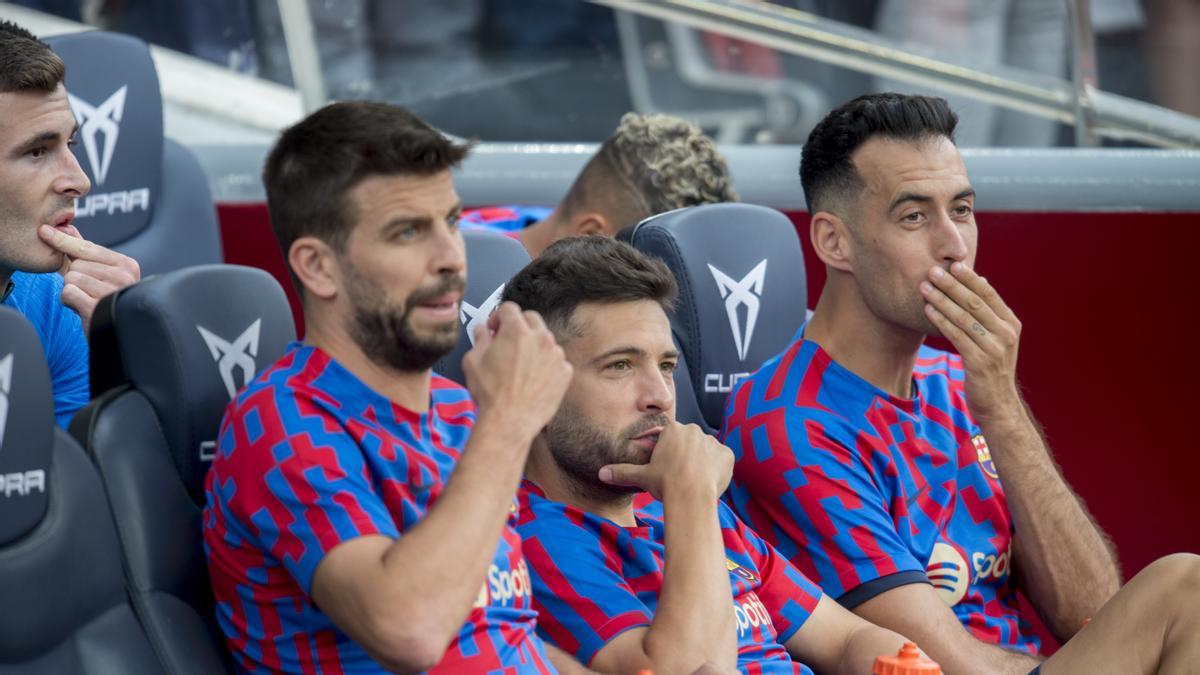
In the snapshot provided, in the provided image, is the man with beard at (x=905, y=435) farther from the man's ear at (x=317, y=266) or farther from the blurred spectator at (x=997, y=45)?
the blurred spectator at (x=997, y=45)

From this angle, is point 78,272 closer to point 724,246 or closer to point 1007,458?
point 724,246

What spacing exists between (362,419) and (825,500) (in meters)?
0.78

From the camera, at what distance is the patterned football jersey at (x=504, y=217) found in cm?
339

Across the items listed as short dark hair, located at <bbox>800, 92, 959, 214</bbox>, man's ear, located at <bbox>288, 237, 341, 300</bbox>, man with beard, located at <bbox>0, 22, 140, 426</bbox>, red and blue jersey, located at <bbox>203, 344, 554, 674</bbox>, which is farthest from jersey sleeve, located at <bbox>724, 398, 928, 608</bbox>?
man with beard, located at <bbox>0, 22, 140, 426</bbox>

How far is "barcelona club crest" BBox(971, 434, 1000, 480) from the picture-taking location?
249 centimetres

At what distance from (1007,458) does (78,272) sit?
1302 mm

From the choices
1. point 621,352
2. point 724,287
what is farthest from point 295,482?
point 724,287

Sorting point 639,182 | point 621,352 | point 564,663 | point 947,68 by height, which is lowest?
point 564,663

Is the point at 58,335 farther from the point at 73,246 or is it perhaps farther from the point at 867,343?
the point at 867,343

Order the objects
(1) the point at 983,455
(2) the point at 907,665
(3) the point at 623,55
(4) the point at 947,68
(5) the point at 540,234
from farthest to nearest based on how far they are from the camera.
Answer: (3) the point at 623,55 → (4) the point at 947,68 → (5) the point at 540,234 → (1) the point at 983,455 → (2) the point at 907,665

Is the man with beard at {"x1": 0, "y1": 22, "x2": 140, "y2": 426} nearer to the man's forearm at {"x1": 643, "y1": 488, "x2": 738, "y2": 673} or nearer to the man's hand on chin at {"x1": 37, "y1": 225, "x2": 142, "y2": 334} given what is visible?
the man's hand on chin at {"x1": 37, "y1": 225, "x2": 142, "y2": 334}

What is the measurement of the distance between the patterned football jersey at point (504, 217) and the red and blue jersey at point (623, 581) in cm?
129

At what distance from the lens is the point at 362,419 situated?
1710 mm

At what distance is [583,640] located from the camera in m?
1.95
